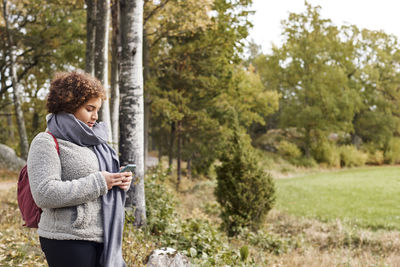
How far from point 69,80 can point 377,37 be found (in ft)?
95.6

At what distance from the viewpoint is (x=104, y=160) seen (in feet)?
7.50

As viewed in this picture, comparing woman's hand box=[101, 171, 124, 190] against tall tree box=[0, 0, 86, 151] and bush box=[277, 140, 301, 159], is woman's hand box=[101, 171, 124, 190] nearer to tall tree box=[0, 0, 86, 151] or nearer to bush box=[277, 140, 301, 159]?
tall tree box=[0, 0, 86, 151]

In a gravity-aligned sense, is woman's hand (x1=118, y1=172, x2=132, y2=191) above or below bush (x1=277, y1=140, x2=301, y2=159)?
above

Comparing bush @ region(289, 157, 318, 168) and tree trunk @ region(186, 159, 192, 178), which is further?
bush @ region(289, 157, 318, 168)

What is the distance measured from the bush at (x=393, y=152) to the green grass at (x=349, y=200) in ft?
26.8

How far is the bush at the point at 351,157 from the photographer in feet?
79.3

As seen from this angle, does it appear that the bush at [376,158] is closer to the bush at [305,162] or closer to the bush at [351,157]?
the bush at [351,157]

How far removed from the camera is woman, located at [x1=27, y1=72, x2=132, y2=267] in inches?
78.4

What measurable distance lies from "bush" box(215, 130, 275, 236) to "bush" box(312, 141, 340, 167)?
19213 millimetres

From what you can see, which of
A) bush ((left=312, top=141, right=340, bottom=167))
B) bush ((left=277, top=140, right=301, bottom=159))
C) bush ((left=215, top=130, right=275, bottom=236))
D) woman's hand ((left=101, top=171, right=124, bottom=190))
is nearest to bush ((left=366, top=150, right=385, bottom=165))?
bush ((left=312, top=141, right=340, bottom=167))

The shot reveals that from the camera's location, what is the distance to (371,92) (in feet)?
89.6

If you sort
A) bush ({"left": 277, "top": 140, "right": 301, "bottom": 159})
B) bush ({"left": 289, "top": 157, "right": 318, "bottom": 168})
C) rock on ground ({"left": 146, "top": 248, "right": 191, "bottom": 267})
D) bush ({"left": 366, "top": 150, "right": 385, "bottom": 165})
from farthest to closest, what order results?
bush ({"left": 277, "top": 140, "right": 301, "bottom": 159}), bush ({"left": 289, "top": 157, "right": 318, "bottom": 168}), bush ({"left": 366, "top": 150, "right": 385, "bottom": 165}), rock on ground ({"left": 146, "top": 248, "right": 191, "bottom": 267})

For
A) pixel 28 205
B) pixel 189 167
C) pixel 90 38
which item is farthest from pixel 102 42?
pixel 189 167

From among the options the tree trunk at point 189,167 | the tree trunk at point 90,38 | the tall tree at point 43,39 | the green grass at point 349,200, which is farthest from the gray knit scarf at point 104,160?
the tree trunk at point 189,167
